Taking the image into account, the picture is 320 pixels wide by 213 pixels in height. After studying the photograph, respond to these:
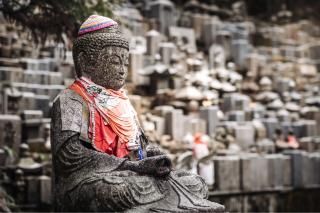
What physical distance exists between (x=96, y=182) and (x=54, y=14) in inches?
179

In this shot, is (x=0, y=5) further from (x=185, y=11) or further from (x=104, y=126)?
(x=185, y=11)

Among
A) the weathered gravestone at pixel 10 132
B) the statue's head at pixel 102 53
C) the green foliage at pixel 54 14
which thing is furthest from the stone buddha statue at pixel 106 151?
the weathered gravestone at pixel 10 132

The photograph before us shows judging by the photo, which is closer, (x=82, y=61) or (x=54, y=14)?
(x=82, y=61)

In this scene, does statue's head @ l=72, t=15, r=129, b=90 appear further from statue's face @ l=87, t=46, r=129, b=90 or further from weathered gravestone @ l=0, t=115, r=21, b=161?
weathered gravestone @ l=0, t=115, r=21, b=161

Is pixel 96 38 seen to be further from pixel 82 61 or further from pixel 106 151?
pixel 106 151

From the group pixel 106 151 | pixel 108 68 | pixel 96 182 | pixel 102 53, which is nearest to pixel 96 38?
pixel 102 53

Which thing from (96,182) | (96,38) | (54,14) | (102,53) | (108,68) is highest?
(54,14)

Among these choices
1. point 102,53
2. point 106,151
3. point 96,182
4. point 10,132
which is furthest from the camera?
point 10,132

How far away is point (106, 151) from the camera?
14.8ft

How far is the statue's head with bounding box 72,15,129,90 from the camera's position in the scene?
466 centimetres

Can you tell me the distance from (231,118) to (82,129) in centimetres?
1136

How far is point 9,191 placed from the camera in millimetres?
9961

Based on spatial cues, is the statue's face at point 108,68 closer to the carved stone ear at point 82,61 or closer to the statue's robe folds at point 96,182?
the carved stone ear at point 82,61

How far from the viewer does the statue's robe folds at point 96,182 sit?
162 inches
